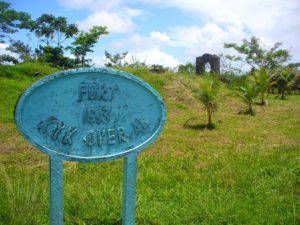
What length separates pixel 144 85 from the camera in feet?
8.84

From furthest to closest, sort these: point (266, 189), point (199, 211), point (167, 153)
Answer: point (167, 153), point (266, 189), point (199, 211)

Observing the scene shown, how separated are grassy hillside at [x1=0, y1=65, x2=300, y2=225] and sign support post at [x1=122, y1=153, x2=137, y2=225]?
0.54 m

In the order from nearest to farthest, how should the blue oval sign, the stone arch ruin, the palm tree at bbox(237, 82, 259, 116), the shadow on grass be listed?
the blue oval sign, the shadow on grass, the palm tree at bbox(237, 82, 259, 116), the stone arch ruin

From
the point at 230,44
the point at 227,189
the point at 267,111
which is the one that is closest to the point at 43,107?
the point at 227,189

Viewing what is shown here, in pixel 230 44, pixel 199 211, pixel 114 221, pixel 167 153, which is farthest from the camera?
pixel 230 44

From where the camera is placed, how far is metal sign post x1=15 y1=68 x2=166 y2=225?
242 cm

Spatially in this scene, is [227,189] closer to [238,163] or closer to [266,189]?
[266,189]

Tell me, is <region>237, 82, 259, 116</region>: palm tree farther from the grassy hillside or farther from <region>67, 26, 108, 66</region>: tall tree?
<region>67, 26, 108, 66</region>: tall tree

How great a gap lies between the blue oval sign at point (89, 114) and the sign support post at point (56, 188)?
7 centimetres

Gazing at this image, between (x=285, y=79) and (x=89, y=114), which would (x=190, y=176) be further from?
(x=285, y=79)

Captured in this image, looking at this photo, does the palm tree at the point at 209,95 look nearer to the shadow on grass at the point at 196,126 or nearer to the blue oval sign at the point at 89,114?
the shadow on grass at the point at 196,126

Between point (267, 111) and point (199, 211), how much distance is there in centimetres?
932

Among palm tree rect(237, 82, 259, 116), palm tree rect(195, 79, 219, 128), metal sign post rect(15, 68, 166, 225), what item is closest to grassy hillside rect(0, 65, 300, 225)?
palm tree rect(195, 79, 219, 128)

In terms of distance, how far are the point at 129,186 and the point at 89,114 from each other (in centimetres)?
60
